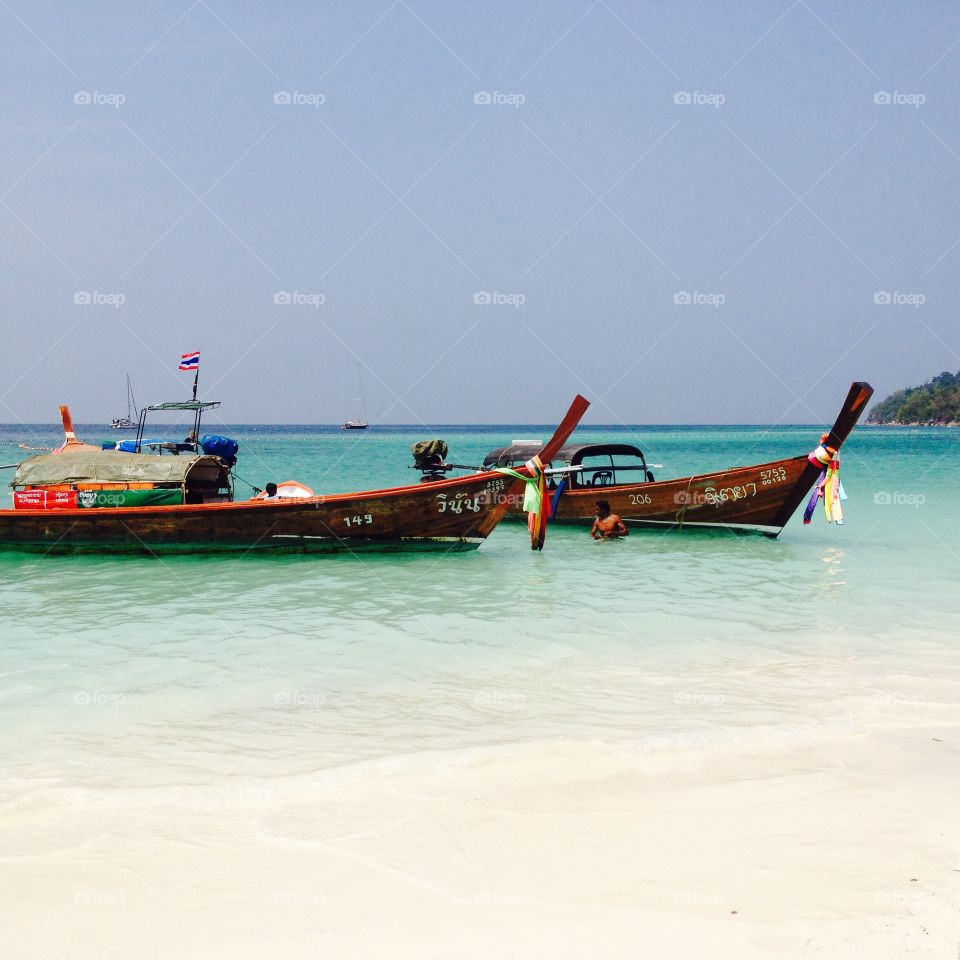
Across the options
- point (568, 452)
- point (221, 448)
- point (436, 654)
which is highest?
point (568, 452)

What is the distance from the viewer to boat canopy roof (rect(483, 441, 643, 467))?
56.7 feet

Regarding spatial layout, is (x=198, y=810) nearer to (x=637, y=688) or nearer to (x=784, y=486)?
(x=637, y=688)

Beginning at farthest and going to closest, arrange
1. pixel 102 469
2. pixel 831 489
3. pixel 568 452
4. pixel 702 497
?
1. pixel 568 452
2. pixel 702 497
3. pixel 102 469
4. pixel 831 489

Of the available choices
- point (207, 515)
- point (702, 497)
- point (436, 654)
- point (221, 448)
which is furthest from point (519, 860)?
point (702, 497)

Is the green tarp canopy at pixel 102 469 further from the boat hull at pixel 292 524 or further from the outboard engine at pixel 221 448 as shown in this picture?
the outboard engine at pixel 221 448

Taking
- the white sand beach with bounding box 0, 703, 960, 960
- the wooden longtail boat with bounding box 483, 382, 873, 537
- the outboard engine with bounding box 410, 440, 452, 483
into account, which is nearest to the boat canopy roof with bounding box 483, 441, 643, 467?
the wooden longtail boat with bounding box 483, 382, 873, 537

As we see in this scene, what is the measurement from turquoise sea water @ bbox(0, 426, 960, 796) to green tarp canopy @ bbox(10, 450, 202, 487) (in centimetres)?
128

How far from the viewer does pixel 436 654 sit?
8.01 meters

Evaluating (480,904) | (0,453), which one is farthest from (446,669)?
(0,453)

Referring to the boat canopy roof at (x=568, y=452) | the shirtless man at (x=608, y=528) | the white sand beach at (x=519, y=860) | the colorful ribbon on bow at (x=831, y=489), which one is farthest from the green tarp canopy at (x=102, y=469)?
the white sand beach at (x=519, y=860)

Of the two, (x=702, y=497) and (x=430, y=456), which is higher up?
(x=430, y=456)

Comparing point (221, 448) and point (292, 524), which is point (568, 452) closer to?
point (292, 524)

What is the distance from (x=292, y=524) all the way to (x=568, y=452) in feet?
20.5

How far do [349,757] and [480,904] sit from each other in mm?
1988
